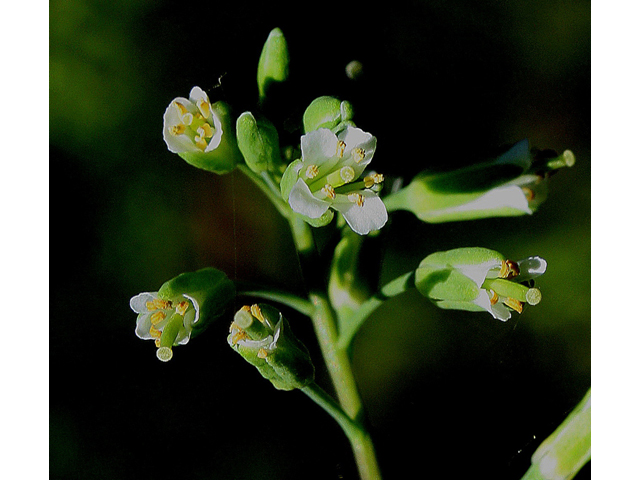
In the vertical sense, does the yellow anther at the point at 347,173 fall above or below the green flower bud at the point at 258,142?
below

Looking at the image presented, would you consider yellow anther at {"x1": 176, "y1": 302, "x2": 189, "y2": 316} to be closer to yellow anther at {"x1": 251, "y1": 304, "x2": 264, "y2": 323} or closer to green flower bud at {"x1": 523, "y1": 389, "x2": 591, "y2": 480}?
yellow anther at {"x1": 251, "y1": 304, "x2": 264, "y2": 323}

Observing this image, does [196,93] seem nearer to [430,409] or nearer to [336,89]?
[336,89]

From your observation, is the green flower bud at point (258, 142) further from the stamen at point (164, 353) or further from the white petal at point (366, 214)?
the stamen at point (164, 353)

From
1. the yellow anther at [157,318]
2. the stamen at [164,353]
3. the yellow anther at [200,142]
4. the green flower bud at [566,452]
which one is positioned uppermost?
the yellow anther at [200,142]

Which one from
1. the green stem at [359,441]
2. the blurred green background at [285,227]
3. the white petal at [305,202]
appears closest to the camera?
the white petal at [305,202]

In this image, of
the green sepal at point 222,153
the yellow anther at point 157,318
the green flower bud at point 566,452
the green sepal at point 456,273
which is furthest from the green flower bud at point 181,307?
the green flower bud at point 566,452

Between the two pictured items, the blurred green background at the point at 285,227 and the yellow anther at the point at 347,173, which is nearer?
the yellow anther at the point at 347,173

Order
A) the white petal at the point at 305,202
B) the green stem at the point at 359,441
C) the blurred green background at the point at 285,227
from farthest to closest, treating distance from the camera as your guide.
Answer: the blurred green background at the point at 285,227 → the green stem at the point at 359,441 → the white petal at the point at 305,202

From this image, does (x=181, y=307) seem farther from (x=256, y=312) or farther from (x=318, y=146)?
(x=318, y=146)

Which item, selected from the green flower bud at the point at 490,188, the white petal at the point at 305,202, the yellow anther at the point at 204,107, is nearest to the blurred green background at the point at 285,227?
the green flower bud at the point at 490,188
